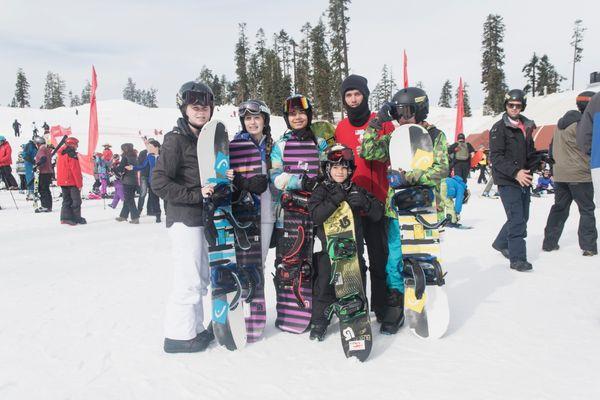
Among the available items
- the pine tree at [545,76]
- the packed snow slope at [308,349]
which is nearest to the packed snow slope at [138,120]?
the pine tree at [545,76]

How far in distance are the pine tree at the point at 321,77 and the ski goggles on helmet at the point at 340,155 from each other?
45.2 metres

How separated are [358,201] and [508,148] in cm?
281

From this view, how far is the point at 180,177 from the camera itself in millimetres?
3057

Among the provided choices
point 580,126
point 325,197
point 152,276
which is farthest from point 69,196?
point 580,126

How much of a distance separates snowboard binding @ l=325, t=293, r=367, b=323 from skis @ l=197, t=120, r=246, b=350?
2.49 ft

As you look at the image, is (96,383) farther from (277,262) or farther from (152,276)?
(152,276)

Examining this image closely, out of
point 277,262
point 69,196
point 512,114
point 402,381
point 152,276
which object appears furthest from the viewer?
point 69,196

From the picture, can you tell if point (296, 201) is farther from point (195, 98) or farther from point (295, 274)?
point (195, 98)

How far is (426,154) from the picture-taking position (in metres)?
3.09

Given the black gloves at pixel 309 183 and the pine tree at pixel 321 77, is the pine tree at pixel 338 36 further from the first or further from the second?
the black gloves at pixel 309 183

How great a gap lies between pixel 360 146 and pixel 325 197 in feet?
1.76

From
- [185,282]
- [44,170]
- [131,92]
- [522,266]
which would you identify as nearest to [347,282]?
[185,282]

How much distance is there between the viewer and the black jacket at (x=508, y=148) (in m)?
4.71

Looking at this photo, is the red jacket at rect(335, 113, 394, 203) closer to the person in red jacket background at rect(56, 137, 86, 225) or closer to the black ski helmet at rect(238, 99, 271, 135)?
the black ski helmet at rect(238, 99, 271, 135)
